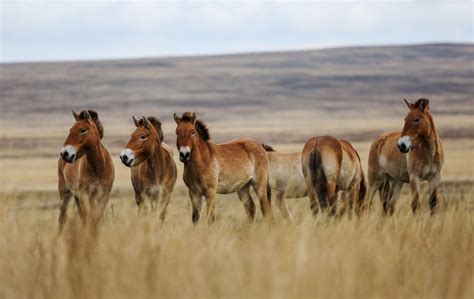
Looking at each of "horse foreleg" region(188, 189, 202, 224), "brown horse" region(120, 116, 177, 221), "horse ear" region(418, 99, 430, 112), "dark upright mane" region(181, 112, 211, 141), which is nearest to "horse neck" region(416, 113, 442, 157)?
"horse ear" region(418, 99, 430, 112)

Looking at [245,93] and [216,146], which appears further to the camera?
[245,93]

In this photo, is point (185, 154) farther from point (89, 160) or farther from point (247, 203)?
point (247, 203)

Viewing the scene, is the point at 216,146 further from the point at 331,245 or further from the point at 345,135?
the point at 345,135

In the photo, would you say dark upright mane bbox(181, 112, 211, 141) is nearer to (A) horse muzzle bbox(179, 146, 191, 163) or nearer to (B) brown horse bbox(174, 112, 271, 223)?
(B) brown horse bbox(174, 112, 271, 223)

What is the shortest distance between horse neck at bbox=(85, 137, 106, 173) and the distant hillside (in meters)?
66.4

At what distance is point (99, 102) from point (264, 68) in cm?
2459

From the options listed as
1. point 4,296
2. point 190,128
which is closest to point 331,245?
point 4,296

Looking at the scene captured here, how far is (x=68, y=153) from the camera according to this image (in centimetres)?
1153

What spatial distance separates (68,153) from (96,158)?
24.8 inches

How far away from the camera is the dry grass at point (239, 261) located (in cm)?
687

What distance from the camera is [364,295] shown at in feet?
22.5

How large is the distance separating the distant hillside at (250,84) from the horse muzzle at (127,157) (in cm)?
6645

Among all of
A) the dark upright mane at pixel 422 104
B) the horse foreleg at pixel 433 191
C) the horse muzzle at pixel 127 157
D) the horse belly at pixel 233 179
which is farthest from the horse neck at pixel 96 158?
the horse foreleg at pixel 433 191

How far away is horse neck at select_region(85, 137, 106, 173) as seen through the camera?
12.0 meters
